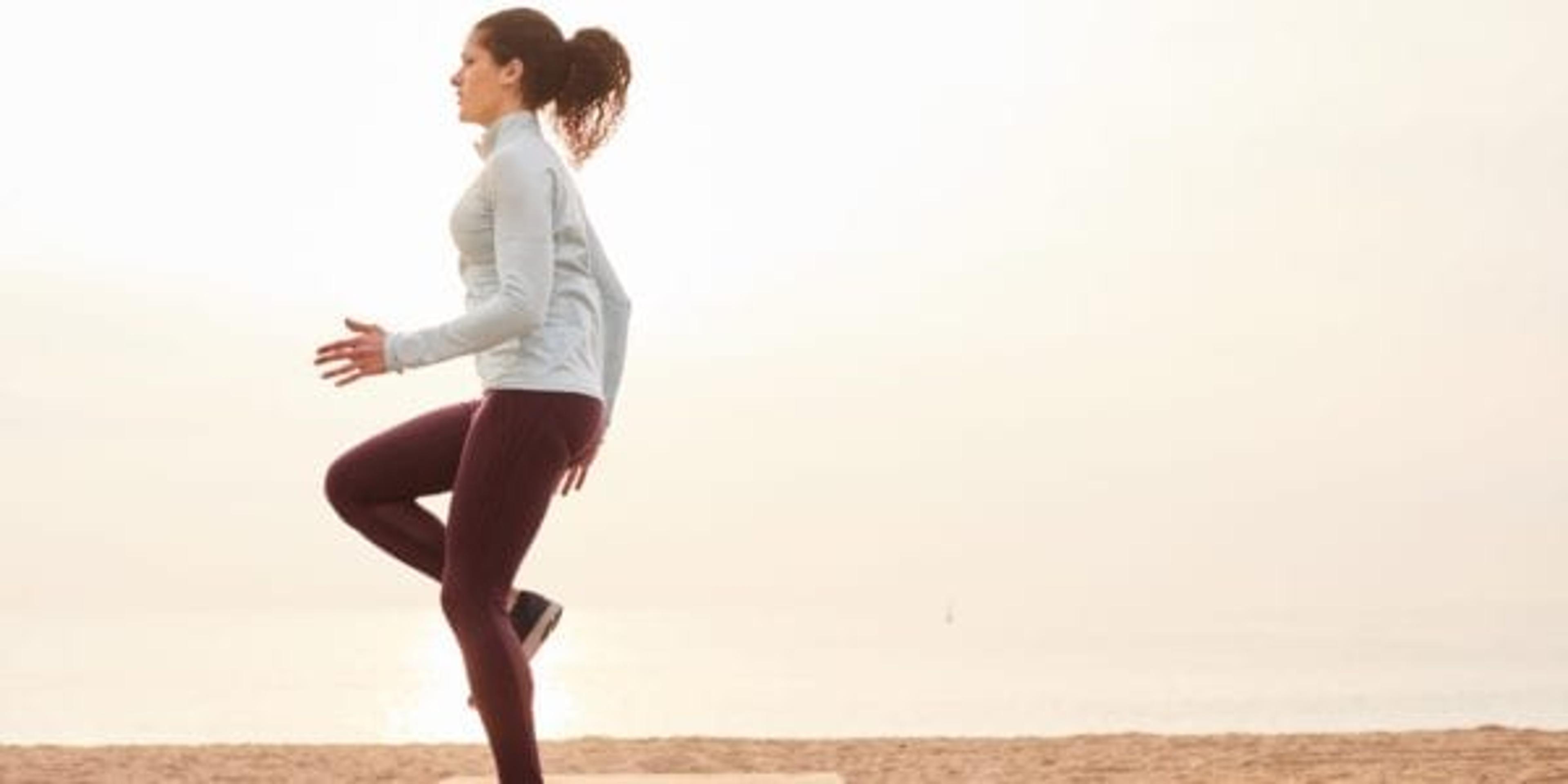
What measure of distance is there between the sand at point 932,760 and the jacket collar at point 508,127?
644 cm

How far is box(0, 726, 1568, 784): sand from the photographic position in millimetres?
10539

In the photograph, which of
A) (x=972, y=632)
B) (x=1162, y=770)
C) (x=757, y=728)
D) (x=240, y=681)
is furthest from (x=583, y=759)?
(x=972, y=632)

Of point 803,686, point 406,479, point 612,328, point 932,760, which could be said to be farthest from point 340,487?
point 803,686

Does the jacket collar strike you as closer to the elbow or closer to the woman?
the woman

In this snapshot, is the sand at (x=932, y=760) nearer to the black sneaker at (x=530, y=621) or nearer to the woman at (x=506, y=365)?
the black sneaker at (x=530, y=621)

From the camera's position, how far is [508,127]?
4082mm

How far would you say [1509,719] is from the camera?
2146 inches

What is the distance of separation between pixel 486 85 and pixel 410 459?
712 mm

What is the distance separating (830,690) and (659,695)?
5.65 meters

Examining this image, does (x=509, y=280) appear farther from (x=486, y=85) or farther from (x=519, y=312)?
(x=486, y=85)

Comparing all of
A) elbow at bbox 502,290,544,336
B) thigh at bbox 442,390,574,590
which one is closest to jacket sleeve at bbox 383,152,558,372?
elbow at bbox 502,290,544,336

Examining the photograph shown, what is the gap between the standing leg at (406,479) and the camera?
4.12 m

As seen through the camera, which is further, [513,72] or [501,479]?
[513,72]

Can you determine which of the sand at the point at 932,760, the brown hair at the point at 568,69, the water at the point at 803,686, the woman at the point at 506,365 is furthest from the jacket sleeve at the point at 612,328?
the water at the point at 803,686
